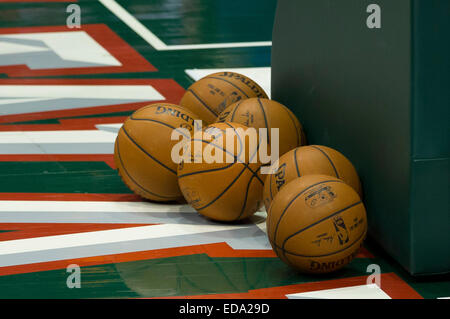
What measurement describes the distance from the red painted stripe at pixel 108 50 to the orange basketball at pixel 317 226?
582cm

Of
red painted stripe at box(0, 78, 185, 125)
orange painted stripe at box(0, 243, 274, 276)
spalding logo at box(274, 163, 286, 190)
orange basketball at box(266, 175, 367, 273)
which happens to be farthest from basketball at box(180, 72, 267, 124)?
orange basketball at box(266, 175, 367, 273)

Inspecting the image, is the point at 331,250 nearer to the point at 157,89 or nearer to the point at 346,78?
the point at 346,78

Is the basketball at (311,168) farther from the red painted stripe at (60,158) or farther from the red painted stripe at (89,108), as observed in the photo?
the red painted stripe at (89,108)

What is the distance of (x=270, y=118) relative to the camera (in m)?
6.95

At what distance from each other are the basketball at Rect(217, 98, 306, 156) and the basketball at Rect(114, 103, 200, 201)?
1.34 feet

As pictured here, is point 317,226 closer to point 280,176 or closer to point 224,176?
point 280,176

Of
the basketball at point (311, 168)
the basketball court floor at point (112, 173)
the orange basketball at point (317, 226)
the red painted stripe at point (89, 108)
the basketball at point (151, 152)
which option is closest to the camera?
the orange basketball at point (317, 226)

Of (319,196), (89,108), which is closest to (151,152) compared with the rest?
(319,196)

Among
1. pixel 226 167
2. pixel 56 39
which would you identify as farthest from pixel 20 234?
pixel 56 39

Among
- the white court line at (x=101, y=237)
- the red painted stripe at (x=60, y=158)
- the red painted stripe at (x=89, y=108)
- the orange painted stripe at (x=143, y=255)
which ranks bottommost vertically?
the orange painted stripe at (x=143, y=255)

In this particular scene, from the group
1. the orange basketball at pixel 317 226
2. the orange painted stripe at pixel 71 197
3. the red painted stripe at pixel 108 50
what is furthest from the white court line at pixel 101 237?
the red painted stripe at pixel 108 50

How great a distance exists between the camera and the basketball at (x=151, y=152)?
6.80 metres

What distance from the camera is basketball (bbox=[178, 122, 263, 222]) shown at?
250 inches

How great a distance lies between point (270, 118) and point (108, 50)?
556cm
